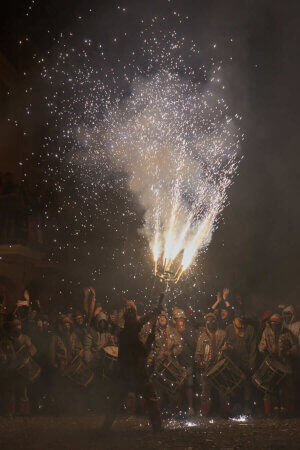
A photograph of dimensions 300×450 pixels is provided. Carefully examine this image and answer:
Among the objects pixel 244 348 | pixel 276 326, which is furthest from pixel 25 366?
pixel 276 326

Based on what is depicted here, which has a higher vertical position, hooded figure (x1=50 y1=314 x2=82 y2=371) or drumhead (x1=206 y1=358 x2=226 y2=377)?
hooded figure (x1=50 y1=314 x2=82 y2=371)

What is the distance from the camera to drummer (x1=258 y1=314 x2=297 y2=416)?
31.7ft

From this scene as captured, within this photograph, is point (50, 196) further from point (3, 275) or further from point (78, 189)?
point (3, 275)

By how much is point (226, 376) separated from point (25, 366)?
3.47 m

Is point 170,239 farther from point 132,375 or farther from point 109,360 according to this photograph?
point 132,375

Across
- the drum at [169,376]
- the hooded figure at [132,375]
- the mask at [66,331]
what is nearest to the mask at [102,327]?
the mask at [66,331]

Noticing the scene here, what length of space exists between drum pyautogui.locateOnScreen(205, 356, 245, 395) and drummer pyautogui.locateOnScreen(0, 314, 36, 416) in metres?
3.20

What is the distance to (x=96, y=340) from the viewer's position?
10.5m

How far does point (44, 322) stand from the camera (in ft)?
36.0

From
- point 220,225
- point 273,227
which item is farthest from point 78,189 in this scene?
point 273,227

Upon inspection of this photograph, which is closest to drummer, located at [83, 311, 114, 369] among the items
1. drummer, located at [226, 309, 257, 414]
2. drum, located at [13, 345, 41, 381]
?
drum, located at [13, 345, 41, 381]

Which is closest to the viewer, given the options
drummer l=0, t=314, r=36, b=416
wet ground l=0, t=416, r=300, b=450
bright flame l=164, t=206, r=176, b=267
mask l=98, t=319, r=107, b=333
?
wet ground l=0, t=416, r=300, b=450

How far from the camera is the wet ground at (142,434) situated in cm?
681

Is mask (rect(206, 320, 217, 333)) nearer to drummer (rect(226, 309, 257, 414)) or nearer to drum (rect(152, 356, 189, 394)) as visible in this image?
drummer (rect(226, 309, 257, 414))
